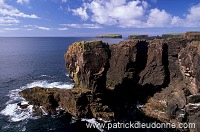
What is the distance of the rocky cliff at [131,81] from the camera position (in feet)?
219

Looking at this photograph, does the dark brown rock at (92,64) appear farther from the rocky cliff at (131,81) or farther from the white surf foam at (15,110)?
the white surf foam at (15,110)

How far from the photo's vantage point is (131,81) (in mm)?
82250

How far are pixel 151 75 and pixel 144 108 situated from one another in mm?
14920

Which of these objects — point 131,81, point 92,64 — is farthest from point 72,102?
point 131,81

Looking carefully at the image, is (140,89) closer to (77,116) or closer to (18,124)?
(77,116)

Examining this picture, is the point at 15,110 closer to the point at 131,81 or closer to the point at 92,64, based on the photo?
the point at 92,64

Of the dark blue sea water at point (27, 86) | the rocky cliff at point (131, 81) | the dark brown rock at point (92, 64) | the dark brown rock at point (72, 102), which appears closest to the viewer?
the dark blue sea water at point (27, 86)

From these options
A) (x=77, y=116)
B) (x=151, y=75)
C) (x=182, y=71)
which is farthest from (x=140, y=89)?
(x=77, y=116)

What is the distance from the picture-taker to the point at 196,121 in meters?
52.8

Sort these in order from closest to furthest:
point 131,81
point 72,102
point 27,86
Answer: point 72,102 < point 131,81 < point 27,86

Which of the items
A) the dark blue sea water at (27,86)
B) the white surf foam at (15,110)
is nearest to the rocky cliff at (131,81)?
the white surf foam at (15,110)

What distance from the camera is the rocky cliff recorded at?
6662 centimetres

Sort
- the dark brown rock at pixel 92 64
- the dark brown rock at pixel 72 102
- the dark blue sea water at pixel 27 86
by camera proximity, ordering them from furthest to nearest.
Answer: the dark brown rock at pixel 92 64, the dark brown rock at pixel 72 102, the dark blue sea water at pixel 27 86

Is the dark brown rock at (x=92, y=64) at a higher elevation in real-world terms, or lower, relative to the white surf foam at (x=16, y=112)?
higher
